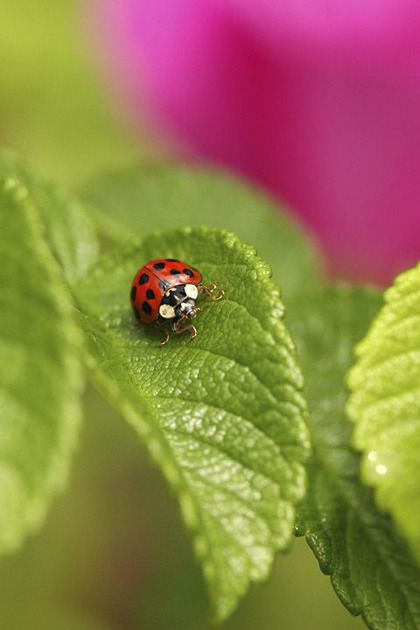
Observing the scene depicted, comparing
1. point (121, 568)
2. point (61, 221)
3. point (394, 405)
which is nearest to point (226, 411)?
point (394, 405)

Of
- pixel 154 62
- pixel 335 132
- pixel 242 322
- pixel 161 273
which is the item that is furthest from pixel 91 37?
pixel 242 322

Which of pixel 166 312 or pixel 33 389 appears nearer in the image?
pixel 33 389

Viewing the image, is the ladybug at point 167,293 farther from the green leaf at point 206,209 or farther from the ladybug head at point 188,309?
the green leaf at point 206,209

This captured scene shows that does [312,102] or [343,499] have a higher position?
[312,102]

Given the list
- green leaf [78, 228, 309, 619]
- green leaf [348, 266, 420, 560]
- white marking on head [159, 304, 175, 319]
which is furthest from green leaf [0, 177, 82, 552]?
white marking on head [159, 304, 175, 319]

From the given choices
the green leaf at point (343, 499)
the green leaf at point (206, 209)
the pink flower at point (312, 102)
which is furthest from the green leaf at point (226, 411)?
the pink flower at point (312, 102)

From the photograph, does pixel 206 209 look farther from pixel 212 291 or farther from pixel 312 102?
pixel 312 102

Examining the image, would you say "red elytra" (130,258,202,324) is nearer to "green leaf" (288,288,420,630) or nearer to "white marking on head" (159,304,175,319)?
"white marking on head" (159,304,175,319)

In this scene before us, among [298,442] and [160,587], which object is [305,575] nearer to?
[160,587]

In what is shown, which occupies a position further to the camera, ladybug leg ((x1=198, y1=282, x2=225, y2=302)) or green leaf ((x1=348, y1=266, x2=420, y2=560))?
ladybug leg ((x1=198, y1=282, x2=225, y2=302))
